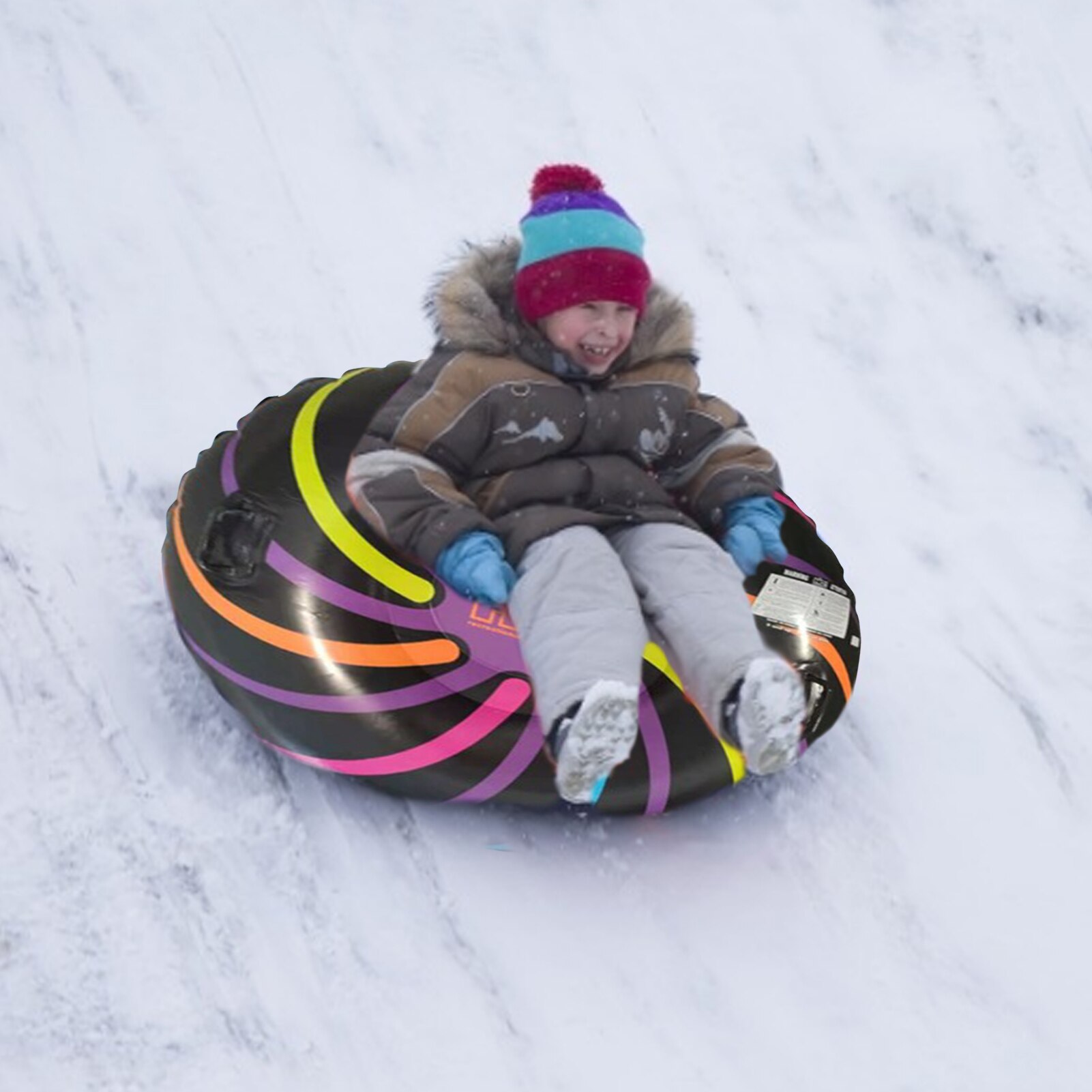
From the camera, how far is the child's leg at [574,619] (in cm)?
190

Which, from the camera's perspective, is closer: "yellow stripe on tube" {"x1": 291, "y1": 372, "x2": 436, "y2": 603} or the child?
the child

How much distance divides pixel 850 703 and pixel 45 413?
1861 mm

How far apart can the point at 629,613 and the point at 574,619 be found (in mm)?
89

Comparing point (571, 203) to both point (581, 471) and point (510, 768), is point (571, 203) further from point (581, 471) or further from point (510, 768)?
point (510, 768)

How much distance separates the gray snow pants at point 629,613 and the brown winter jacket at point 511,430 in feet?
0.27

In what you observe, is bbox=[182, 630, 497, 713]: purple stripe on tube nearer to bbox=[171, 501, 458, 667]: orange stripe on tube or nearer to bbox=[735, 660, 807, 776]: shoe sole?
bbox=[171, 501, 458, 667]: orange stripe on tube

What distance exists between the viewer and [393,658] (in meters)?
2.32

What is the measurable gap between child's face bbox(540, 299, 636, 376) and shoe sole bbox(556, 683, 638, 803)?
635mm

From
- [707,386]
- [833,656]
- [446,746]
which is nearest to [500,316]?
[446,746]

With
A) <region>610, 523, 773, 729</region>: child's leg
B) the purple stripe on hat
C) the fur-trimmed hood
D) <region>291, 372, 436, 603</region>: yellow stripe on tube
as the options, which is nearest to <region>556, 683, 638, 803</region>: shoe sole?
<region>610, 523, 773, 729</region>: child's leg

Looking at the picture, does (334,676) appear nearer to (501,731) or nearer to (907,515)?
(501,731)

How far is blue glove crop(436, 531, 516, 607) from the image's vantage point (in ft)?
6.86

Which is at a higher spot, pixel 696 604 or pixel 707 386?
pixel 696 604

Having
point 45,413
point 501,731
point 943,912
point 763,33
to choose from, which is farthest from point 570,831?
point 763,33
